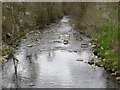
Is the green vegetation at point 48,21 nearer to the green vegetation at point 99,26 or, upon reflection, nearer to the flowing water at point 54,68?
the green vegetation at point 99,26

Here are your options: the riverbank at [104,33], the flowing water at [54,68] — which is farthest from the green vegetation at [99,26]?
the flowing water at [54,68]

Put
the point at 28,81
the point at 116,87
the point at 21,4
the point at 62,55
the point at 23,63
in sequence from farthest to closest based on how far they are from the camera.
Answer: the point at 21,4 → the point at 62,55 → the point at 23,63 → the point at 28,81 → the point at 116,87

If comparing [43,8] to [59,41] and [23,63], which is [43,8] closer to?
[59,41]

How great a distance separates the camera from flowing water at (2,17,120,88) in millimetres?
16547

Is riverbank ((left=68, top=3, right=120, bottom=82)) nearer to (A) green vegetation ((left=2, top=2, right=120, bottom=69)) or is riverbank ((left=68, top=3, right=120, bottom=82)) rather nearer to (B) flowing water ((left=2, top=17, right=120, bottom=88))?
(A) green vegetation ((left=2, top=2, right=120, bottom=69))

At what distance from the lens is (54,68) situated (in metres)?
19.7

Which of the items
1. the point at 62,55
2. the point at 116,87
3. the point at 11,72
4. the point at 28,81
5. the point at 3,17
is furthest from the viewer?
the point at 3,17

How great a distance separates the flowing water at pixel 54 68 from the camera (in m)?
16.5

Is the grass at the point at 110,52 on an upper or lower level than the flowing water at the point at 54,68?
upper

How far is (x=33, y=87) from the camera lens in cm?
1599

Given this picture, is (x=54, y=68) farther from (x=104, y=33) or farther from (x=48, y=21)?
(x=48, y=21)

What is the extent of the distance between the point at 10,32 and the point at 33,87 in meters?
15.5

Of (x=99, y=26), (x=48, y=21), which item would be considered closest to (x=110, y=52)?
(x=99, y=26)

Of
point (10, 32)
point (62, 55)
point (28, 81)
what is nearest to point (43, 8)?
point (10, 32)
